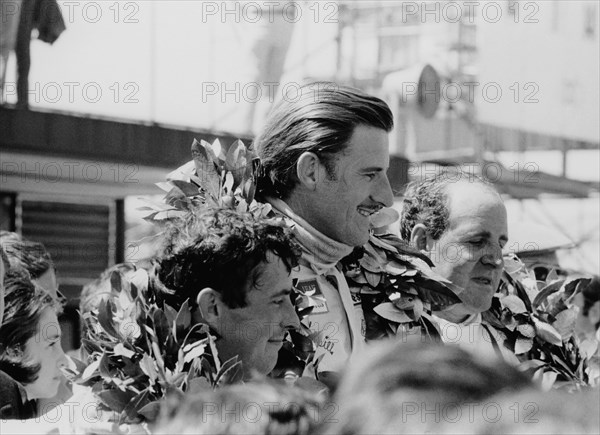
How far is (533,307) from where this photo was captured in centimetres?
267

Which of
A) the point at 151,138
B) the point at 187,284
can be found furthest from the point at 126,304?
the point at 151,138

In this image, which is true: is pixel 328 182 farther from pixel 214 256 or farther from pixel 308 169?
pixel 214 256

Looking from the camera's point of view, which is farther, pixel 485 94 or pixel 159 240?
pixel 485 94

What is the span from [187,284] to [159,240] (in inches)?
3.7

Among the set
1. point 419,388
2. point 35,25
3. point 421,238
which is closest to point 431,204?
point 421,238

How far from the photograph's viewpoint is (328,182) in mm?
2076

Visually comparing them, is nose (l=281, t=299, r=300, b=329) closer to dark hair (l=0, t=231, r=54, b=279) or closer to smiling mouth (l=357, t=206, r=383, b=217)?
smiling mouth (l=357, t=206, r=383, b=217)

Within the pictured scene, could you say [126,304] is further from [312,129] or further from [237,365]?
[312,129]

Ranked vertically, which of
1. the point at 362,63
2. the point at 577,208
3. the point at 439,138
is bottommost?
the point at 577,208

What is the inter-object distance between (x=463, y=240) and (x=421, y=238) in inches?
5.6

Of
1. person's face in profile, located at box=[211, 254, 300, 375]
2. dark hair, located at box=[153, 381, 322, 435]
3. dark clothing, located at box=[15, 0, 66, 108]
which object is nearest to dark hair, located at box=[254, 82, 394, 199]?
person's face in profile, located at box=[211, 254, 300, 375]

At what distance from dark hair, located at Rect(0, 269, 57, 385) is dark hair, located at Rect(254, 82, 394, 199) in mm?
745

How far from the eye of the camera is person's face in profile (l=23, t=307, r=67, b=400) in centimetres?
261

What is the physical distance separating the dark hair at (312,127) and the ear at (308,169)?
1cm
